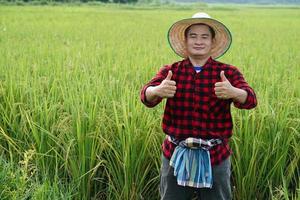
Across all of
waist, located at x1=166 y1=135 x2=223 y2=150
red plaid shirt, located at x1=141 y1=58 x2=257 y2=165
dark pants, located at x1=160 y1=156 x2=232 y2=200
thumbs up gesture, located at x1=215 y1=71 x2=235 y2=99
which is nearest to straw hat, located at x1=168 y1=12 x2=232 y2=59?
red plaid shirt, located at x1=141 y1=58 x2=257 y2=165

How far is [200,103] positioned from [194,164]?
0.25m

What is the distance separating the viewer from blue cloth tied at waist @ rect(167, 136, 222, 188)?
1.81m

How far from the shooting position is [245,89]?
175cm

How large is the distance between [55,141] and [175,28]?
2.97 feet

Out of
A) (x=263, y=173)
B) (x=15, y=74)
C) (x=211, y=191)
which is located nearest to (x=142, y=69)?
(x=15, y=74)

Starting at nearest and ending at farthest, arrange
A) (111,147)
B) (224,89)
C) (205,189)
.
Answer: (224,89), (205,189), (111,147)

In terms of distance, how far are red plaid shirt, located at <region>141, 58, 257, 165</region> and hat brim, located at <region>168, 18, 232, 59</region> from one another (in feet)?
0.33

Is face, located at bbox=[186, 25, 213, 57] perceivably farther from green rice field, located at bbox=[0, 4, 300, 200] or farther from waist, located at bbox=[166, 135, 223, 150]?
Result: green rice field, located at bbox=[0, 4, 300, 200]

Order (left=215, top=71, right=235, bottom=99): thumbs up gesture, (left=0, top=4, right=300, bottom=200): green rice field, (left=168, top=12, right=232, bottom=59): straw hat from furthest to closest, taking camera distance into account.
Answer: (left=0, top=4, right=300, bottom=200): green rice field
(left=168, top=12, right=232, bottom=59): straw hat
(left=215, top=71, right=235, bottom=99): thumbs up gesture

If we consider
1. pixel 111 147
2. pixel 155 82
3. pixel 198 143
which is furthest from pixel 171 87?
pixel 111 147

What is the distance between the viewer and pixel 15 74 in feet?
10.9

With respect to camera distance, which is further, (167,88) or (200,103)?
(200,103)

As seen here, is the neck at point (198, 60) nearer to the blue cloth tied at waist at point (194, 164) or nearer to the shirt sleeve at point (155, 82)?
the shirt sleeve at point (155, 82)

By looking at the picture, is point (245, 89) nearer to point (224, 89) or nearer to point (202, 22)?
point (224, 89)
